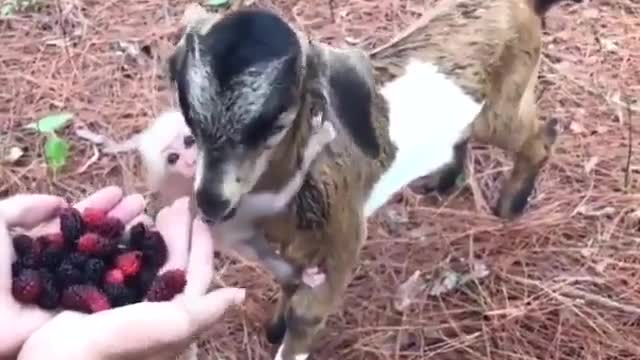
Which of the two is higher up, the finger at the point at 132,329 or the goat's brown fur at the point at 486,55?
the finger at the point at 132,329

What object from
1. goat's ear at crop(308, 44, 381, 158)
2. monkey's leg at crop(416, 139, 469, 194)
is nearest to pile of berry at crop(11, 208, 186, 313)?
goat's ear at crop(308, 44, 381, 158)

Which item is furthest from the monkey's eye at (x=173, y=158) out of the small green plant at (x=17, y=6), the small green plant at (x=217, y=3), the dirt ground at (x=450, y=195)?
the small green plant at (x=17, y=6)

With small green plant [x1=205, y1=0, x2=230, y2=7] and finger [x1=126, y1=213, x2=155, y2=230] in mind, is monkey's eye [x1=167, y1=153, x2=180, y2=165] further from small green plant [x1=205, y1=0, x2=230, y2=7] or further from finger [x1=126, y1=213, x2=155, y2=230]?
small green plant [x1=205, y1=0, x2=230, y2=7]

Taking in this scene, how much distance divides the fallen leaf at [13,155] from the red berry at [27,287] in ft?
3.47

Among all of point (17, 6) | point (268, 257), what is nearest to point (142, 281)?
point (268, 257)

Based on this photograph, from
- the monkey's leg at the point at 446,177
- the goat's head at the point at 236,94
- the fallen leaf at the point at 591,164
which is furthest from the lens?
the fallen leaf at the point at 591,164

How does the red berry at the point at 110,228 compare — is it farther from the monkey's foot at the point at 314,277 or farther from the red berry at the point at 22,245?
the monkey's foot at the point at 314,277

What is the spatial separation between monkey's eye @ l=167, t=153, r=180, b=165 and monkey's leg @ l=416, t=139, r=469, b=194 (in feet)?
2.04

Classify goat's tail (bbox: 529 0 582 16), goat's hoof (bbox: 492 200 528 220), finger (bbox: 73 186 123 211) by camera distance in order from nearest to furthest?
1. finger (bbox: 73 186 123 211)
2. goat's tail (bbox: 529 0 582 16)
3. goat's hoof (bbox: 492 200 528 220)

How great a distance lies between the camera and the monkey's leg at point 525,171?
2.46 m

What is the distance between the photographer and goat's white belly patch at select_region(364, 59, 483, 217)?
2105 millimetres

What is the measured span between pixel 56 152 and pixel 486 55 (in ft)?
3.59

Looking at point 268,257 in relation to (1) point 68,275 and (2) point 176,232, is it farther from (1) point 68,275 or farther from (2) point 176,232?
(1) point 68,275

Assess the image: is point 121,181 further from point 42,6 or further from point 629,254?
point 629,254
